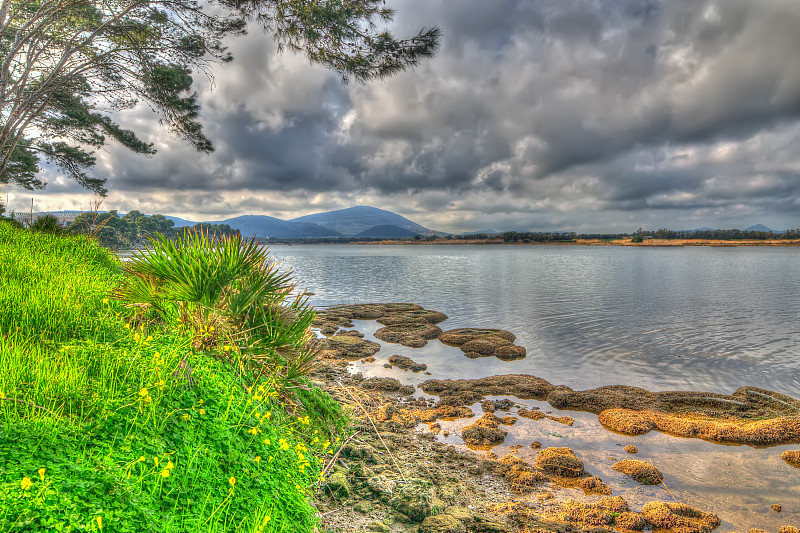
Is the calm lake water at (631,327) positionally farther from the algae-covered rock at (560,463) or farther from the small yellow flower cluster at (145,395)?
the small yellow flower cluster at (145,395)

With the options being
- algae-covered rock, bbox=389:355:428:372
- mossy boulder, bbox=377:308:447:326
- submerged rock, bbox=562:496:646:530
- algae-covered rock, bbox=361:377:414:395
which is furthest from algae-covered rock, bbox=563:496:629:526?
mossy boulder, bbox=377:308:447:326

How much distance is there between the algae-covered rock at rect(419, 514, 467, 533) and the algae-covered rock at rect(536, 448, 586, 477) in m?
3.00

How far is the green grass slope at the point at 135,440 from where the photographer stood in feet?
8.09

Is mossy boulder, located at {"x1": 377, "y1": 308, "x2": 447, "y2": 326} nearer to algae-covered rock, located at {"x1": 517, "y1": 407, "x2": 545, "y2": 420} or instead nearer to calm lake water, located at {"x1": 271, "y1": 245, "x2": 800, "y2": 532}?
calm lake water, located at {"x1": 271, "y1": 245, "x2": 800, "y2": 532}

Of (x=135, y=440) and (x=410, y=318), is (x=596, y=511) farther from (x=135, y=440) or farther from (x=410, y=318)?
(x=410, y=318)

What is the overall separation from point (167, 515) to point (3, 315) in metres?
4.93

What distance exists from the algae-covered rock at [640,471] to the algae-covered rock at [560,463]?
840mm

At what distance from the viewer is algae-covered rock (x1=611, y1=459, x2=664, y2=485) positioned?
691 cm

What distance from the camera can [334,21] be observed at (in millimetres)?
11094

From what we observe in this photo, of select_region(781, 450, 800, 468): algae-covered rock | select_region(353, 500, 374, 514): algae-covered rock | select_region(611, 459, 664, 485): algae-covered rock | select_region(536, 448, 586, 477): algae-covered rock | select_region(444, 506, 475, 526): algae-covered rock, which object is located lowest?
select_region(781, 450, 800, 468): algae-covered rock

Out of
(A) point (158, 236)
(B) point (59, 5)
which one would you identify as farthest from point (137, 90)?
(A) point (158, 236)

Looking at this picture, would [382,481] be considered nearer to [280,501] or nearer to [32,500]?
[280,501]

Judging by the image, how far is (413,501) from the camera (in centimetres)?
512

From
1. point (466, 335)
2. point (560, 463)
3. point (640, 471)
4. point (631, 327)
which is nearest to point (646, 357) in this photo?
point (631, 327)
